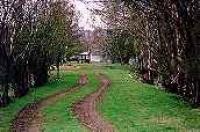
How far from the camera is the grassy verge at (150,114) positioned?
2247 centimetres

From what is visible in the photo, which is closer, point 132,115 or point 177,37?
point 132,115

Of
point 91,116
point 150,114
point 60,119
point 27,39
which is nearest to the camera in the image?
point 60,119

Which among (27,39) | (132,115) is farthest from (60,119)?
(27,39)

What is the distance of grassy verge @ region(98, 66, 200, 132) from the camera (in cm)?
2247

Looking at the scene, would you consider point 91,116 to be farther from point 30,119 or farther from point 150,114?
point 150,114

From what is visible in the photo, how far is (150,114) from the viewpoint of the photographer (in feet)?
91.8

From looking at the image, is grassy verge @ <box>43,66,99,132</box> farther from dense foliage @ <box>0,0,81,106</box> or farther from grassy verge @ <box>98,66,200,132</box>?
dense foliage @ <box>0,0,81,106</box>

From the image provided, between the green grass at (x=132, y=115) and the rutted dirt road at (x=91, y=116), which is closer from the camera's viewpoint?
the rutted dirt road at (x=91, y=116)

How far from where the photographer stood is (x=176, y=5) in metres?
26.3

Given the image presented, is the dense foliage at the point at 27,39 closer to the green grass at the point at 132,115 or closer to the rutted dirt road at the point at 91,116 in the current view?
the green grass at the point at 132,115

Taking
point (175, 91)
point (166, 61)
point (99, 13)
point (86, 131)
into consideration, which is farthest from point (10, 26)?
point (86, 131)

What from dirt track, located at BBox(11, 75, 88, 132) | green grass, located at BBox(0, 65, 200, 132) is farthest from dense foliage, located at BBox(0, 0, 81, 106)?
green grass, located at BBox(0, 65, 200, 132)

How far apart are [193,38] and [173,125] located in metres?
6.23

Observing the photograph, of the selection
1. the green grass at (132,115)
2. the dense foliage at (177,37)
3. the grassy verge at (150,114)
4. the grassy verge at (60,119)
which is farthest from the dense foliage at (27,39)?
the grassy verge at (150,114)
